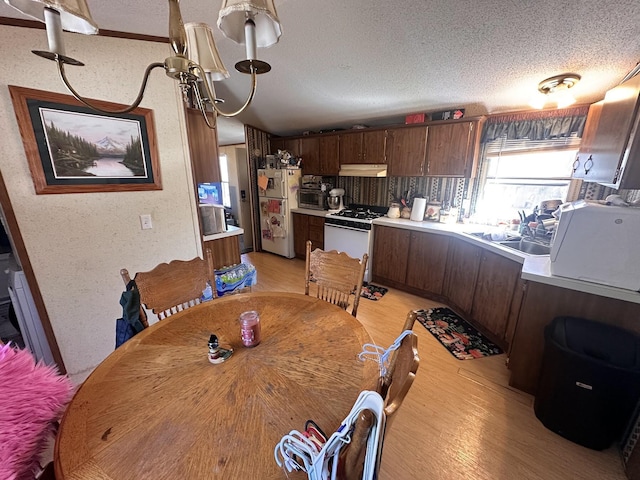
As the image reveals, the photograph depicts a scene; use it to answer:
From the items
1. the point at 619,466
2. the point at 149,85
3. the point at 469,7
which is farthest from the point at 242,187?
the point at 619,466

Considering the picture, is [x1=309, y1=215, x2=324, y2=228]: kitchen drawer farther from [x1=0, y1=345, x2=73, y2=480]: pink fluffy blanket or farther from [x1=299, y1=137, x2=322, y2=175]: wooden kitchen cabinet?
[x1=0, y1=345, x2=73, y2=480]: pink fluffy blanket

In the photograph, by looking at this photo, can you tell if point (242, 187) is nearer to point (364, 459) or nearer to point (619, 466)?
point (364, 459)

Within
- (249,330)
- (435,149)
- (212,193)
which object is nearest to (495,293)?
(435,149)

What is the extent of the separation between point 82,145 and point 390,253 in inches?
121

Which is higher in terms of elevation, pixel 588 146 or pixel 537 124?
pixel 537 124

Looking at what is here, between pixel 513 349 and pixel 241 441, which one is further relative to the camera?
pixel 513 349

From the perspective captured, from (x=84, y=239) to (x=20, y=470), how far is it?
143cm

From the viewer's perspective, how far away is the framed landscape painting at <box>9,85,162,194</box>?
1.51 meters

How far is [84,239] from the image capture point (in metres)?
1.75

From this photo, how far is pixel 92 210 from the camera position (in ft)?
5.75

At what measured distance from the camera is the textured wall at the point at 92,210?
4.85ft

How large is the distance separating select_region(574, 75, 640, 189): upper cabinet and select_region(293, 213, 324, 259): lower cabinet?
290cm

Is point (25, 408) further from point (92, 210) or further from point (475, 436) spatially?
point (475, 436)

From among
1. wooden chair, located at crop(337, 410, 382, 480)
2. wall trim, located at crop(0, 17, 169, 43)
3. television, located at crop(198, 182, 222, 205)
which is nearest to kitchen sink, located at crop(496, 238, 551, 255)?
wooden chair, located at crop(337, 410, 382, 480)
